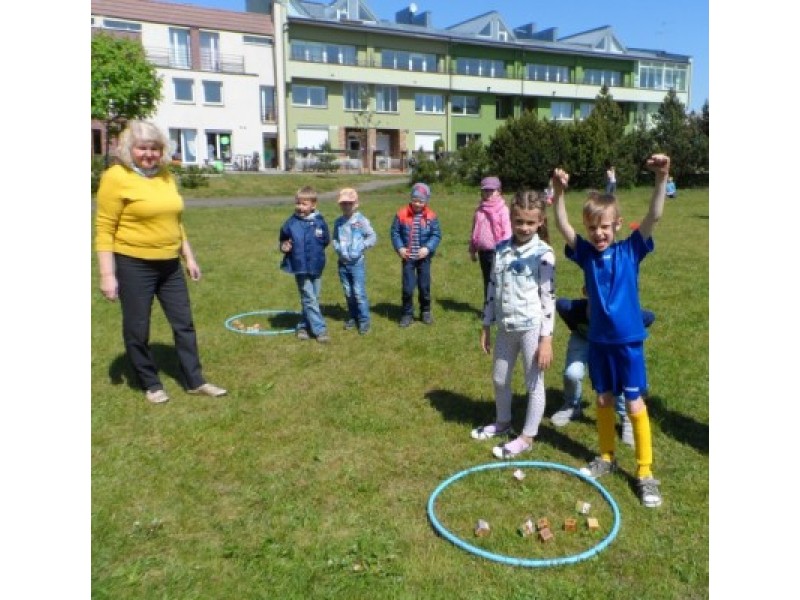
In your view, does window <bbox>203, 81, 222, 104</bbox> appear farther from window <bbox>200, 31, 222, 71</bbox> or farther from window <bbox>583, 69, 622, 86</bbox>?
window <bbox>583, 69, 622, 86</bbox>

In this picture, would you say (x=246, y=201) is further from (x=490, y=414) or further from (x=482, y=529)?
(x=482, y=529)

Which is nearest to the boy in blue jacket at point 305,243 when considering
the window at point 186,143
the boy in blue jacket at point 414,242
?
the boy in blue jacket at point 414,242

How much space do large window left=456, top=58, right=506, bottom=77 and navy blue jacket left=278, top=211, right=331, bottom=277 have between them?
5324 centimetres

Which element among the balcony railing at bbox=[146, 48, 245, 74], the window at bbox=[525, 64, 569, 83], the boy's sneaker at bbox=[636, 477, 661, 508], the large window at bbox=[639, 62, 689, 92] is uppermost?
the large window at bbox=[639, 62, 689, 92]

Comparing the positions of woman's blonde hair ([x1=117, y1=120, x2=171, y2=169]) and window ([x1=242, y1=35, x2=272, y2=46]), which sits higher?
window ([x1=242, y1=35, x2=272, y2=46])

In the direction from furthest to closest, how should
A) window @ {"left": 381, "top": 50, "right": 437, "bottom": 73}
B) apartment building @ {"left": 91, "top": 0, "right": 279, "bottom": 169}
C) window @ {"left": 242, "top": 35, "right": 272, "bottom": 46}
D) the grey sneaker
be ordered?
window @ {"left": 381, "top": 50, "right": 437, "bottom": 73}
window @ {"left": 242, "top": 35, "right": 272, "bottom": 46}
apartment building @ {"left": 91, "top": 0, "right": 279, "bottom": 169}
the grey sneaker

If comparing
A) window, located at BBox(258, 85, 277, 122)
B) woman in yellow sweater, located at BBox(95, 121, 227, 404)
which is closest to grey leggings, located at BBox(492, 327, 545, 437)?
woman in yellow sweater, located at BBox(95, 121, 227, 404)

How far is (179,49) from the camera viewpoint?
4781 centimetres

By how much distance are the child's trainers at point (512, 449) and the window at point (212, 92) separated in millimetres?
48454

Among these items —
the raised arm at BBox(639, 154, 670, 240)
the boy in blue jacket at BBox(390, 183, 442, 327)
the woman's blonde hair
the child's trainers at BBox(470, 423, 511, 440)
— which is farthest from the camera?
the boy in blue jacket at BBox(390, 183, 442, 327)

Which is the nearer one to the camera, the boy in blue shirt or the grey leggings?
the boy in blue shirt

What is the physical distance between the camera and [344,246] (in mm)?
8117

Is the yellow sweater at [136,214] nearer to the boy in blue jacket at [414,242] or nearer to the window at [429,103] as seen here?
the boy in blue jacket at [414,242]

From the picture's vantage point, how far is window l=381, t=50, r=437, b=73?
53938mm
